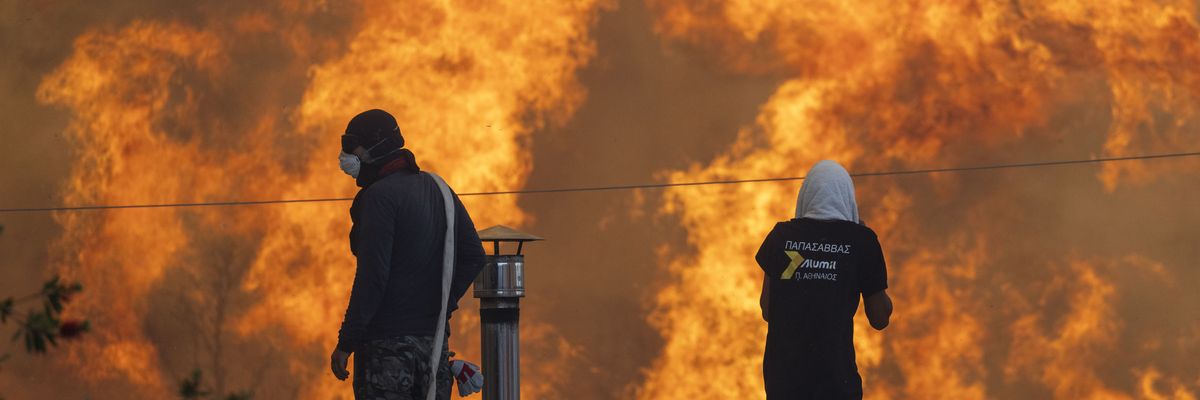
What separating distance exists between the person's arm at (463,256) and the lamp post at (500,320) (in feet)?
9.65

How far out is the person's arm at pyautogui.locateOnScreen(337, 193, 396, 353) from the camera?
448 centimetres

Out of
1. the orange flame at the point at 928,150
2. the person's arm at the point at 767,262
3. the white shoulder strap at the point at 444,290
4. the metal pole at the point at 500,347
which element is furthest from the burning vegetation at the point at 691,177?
the white shoulder strap at the point at 444,290

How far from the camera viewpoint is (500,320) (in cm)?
799

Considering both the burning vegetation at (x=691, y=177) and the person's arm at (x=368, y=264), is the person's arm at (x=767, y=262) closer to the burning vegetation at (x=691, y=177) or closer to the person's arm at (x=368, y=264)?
the person's arm at (x=368, y=264)

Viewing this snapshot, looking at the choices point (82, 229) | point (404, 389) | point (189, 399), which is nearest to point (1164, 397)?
point (404, 389)

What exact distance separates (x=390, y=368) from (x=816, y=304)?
1.40 metres

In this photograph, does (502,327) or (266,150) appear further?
(266,150)

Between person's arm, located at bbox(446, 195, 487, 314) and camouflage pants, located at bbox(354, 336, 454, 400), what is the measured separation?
258 mm

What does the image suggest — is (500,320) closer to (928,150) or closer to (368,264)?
(368,264)

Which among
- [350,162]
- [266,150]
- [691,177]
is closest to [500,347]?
[350,162]

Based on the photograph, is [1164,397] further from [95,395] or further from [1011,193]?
[95,395]

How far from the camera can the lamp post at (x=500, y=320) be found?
310 inches

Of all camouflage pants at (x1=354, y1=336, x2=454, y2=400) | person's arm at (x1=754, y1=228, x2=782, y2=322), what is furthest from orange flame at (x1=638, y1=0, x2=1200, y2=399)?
camouflage pants at (x1=354, y1=336, x2=454, y2=400)

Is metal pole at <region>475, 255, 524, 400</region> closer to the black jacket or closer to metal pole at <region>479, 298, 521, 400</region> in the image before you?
metal pole at <region>479, 298, 521, 400</region>
